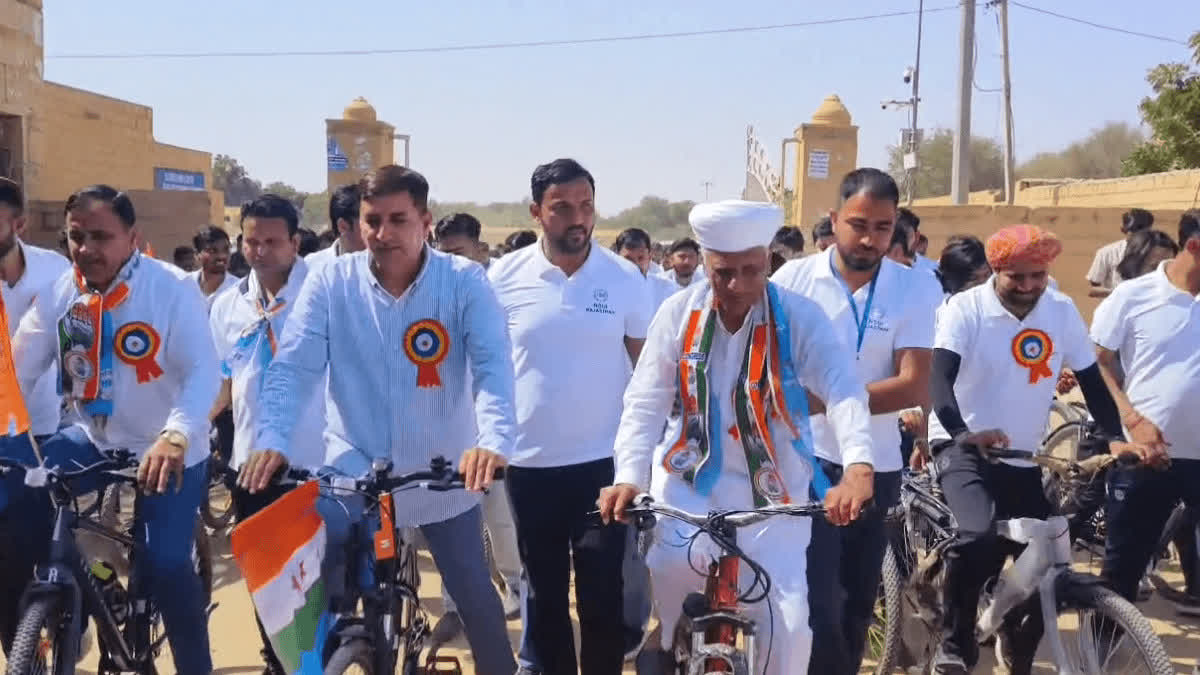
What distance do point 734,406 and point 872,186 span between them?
4.37 feet

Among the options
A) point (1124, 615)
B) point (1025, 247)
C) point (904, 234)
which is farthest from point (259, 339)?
point (904, 234)

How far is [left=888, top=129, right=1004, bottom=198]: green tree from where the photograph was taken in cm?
5772

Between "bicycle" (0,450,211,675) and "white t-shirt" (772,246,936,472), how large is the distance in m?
2.59

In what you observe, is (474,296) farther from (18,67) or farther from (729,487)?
(18,67)

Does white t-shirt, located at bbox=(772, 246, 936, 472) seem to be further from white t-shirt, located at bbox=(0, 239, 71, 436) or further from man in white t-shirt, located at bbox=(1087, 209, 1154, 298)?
man in white t-shirt, located at bbox=(1087, 209, 1154, 298)

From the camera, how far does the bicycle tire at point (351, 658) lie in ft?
10.7

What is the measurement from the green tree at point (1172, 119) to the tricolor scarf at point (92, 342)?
73.6 ft

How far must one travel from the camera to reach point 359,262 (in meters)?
3.94

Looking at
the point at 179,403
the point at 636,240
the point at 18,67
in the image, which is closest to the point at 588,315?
the point at 179,403

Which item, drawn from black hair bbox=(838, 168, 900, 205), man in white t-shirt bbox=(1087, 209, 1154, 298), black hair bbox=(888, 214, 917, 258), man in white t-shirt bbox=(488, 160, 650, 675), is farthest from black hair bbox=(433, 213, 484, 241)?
man in white t-shirt bbox=(1087, 209, 1154, 298)

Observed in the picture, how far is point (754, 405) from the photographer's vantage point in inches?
138

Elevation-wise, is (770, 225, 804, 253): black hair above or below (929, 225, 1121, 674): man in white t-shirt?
above

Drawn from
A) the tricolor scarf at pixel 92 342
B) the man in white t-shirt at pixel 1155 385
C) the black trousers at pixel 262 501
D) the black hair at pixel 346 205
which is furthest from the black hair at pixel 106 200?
the man in white t-shirt at pixel 1155 385

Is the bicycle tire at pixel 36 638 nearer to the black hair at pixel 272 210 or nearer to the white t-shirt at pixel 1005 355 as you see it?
the black hair at pixel 272 210
